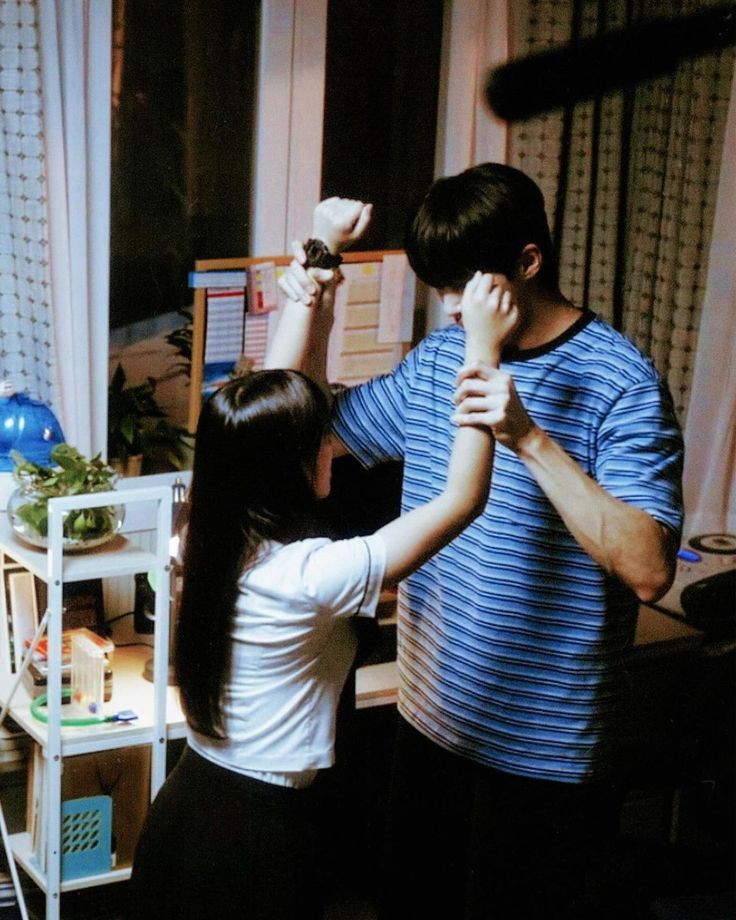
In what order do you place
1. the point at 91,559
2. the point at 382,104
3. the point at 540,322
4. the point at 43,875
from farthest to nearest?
the point at 382,104
the point at 43,875
the point at 91,559
the point at 540,322

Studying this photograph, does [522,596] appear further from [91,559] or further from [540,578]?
[91,559]

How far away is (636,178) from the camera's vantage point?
3.29 meters

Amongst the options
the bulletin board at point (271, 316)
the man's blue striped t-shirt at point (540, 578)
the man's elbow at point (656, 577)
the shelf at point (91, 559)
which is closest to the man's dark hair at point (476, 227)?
the man's blue striped t-shirt at point (540, 578)

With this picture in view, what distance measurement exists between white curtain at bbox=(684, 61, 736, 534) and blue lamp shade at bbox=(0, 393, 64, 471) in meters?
1.72

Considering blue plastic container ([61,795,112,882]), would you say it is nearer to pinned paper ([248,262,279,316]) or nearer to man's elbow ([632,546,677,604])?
pinned paper ([248,262,279,316])

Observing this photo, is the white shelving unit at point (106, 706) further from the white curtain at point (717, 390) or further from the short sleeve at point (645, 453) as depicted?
the white curtain at point (717, 390)

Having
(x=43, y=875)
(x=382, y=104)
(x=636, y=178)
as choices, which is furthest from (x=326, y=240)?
(x=636, y=178)

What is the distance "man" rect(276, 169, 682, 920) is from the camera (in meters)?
1.54

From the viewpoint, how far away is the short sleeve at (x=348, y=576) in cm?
152

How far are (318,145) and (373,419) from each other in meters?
1.33

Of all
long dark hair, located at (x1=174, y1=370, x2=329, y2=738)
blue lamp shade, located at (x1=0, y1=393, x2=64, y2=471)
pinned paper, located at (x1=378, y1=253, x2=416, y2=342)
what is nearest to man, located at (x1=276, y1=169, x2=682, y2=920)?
long dark hair, located at (x1=174, y1=370, x2=329, y2=738)

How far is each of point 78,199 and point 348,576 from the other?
1.35 meters

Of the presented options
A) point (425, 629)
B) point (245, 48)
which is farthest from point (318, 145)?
point (425, 629)

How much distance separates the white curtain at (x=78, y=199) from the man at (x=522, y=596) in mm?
991
